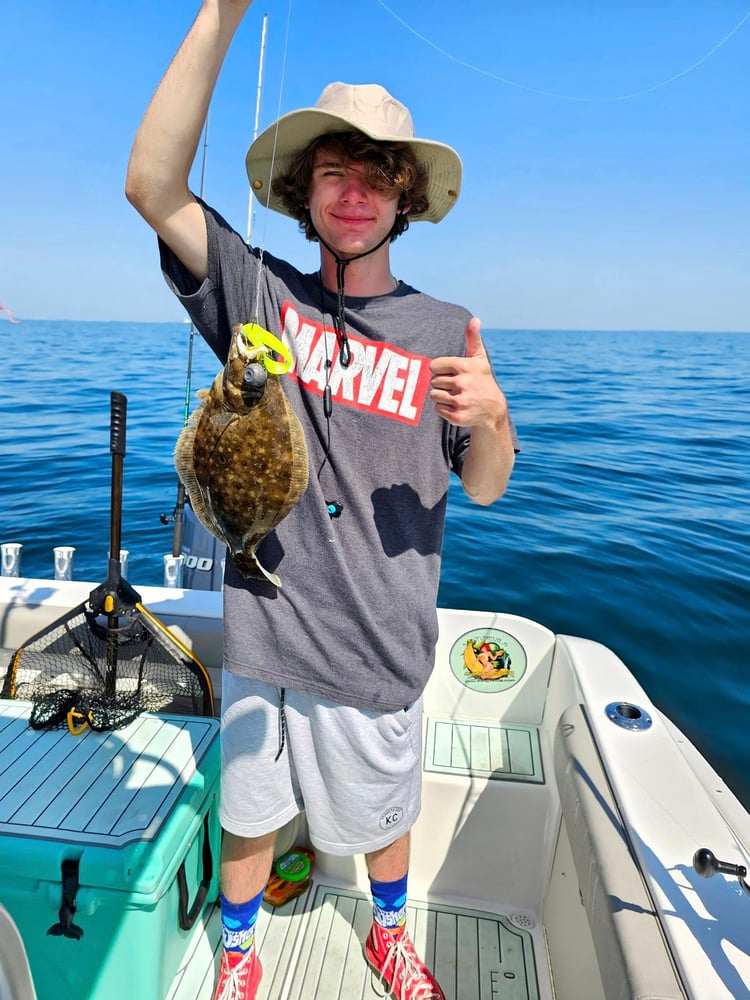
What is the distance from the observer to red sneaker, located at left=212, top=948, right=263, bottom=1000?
213cm

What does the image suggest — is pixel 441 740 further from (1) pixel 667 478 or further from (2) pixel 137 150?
(1) pixel 667 478

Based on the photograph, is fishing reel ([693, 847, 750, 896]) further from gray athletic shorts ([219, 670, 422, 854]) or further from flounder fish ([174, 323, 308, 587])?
flounder fish ([174, 323, 308, 587])

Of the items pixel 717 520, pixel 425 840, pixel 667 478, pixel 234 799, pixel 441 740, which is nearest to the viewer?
pixel 234 799

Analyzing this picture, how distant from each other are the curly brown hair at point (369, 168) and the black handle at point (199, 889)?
7.25ft

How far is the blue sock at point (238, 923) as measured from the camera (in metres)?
2.13

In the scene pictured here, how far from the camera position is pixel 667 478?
9883 mm

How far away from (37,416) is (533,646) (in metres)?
13.8

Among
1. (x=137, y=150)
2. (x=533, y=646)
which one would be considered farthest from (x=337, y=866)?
(x=137, y=150)

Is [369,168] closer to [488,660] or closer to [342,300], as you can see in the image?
[342,300]

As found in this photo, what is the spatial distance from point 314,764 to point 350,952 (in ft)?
3.44

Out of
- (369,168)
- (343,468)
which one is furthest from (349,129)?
(343,468)

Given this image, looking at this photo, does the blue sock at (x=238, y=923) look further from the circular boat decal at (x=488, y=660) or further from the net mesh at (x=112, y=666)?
the circular boat decal at (x=488, y=660)

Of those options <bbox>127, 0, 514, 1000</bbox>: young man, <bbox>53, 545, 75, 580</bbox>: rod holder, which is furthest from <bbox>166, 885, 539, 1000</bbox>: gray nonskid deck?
<bbox>53, 545, 75, 580</bbox>: rod holder

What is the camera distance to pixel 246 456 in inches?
65.5
